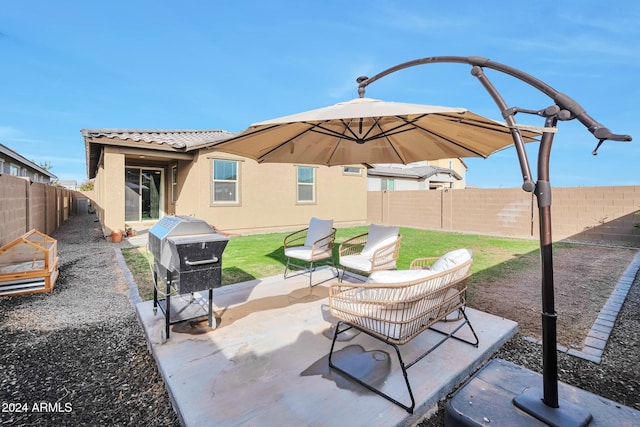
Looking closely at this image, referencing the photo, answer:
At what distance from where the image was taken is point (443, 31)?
7758 mm

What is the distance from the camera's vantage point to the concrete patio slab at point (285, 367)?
1.98 m

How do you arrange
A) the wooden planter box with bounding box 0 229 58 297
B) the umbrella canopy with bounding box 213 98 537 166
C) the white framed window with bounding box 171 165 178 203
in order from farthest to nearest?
the white framed window with bounding box 171 165 178 203 → the wooden planter box with bounding box 0 229 58 297 → the umbrella canopy with bounding box 213 98 537 166

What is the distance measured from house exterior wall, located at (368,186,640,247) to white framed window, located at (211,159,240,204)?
352 inches

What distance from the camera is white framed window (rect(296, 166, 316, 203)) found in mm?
13008

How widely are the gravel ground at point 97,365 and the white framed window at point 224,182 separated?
6.58 m

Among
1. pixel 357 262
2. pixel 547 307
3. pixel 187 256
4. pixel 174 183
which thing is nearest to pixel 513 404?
pixel 547 307

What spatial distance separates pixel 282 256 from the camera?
720 centimetres

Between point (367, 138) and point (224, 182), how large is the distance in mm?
7608

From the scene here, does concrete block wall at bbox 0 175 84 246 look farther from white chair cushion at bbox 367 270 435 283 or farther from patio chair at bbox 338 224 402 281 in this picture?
white chair cushion at bbox 367 270 435 283

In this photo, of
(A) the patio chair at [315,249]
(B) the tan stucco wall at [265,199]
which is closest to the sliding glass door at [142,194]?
(B) the tan stucco wall at [265,199]

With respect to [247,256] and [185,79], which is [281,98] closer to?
[185,79]

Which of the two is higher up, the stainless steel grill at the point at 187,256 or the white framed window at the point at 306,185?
the white framed window at the point at 306,185

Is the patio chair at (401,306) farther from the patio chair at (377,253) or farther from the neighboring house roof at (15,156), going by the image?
the neighboring house roof at (15,156)

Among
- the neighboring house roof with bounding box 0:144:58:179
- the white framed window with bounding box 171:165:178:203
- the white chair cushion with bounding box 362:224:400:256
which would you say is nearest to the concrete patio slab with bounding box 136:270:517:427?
the white chair cushion with bounding box 362:224:400:256
